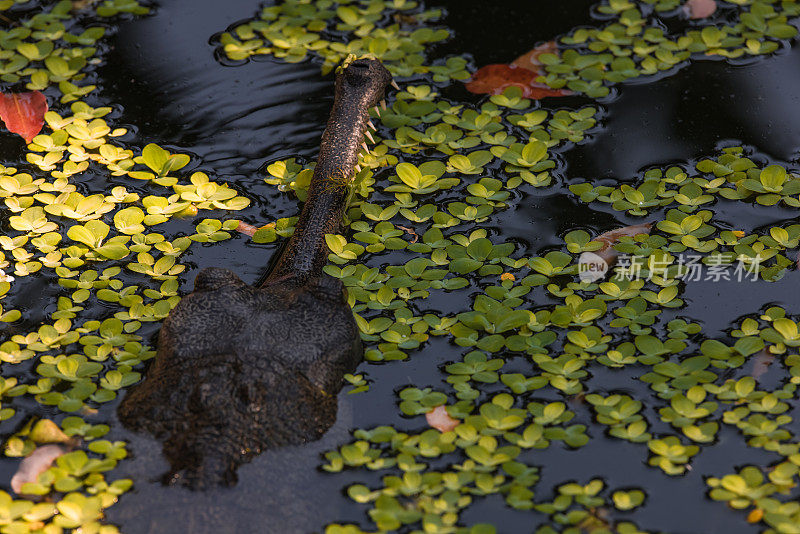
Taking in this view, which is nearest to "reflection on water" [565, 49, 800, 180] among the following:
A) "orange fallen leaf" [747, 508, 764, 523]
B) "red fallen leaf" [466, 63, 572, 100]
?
"red fallen leaf" [466, 63, 572, 100]

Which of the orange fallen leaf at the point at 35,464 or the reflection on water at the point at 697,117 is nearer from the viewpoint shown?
the orange fallen leaf at the point at 35,464

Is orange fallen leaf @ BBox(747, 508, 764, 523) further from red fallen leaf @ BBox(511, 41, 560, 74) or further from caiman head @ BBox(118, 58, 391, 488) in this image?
red fallen leaf @ BBox(511, 41, 560, 74)

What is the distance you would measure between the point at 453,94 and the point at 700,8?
1.73 m

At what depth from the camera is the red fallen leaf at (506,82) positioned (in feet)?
16.4

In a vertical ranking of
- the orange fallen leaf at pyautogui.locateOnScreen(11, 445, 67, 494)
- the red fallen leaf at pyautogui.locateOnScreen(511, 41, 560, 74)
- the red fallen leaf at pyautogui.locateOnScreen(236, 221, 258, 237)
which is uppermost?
the red fallen leaf at pyautogui.locateOnScreen(511, 41, 560, 74)

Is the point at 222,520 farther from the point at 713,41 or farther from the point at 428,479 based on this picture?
the point at 713,41

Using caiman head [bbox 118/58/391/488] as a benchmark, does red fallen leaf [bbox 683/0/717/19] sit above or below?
above

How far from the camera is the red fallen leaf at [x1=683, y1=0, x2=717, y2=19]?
17.9 feet

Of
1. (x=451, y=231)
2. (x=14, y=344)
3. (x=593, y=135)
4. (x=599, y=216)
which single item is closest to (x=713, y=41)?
(x=593, y=135)

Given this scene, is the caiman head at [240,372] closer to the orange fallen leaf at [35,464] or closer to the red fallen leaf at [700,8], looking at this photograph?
the orange fallen leaf at [35,464]

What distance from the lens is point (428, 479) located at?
9.96 ft

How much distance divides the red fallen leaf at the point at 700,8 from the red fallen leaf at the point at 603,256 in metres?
2.00

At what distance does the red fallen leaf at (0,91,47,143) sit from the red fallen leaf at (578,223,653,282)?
2975 millimetres

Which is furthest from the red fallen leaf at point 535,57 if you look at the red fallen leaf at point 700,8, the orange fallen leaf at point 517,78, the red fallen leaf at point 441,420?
the red fallen leaf at point 441,420
